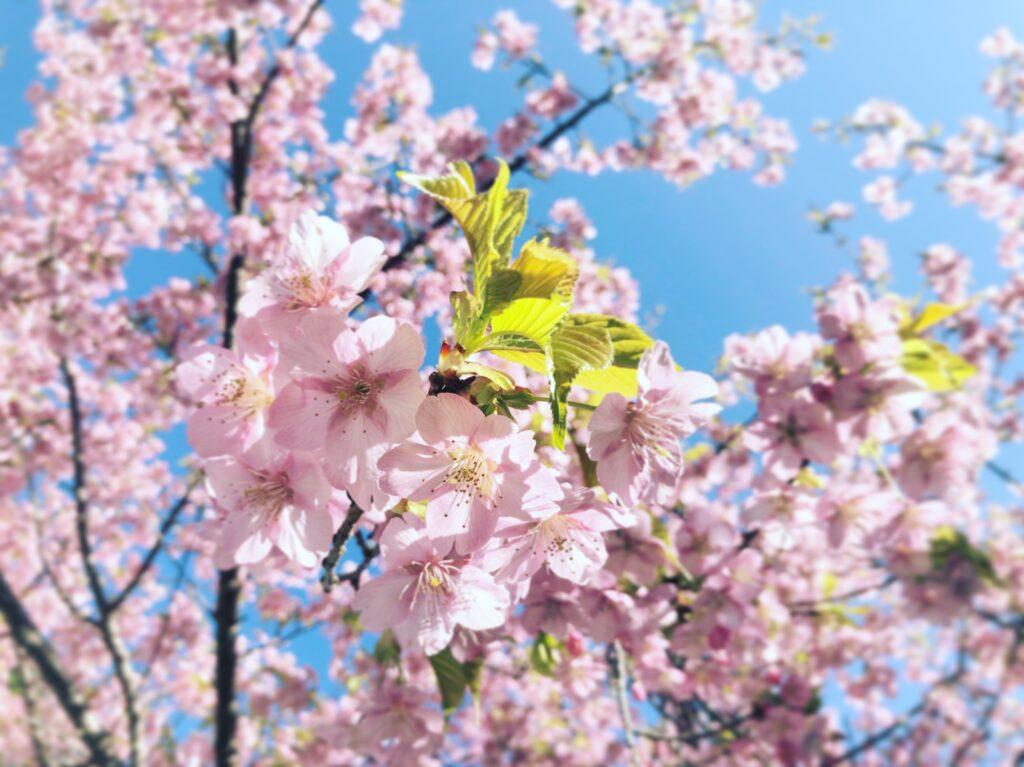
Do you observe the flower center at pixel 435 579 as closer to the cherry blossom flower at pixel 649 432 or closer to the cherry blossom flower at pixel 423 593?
the cherry blossom flower at pixel 423 593

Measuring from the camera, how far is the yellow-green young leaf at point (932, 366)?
196cm

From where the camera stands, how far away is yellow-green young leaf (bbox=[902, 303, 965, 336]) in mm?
2014

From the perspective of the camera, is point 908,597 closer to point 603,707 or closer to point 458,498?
point 458,498

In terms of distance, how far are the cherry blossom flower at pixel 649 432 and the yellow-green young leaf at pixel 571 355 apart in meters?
0.13

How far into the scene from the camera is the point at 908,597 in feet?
11.5

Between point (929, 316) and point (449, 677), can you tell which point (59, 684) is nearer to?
point (449, 677)

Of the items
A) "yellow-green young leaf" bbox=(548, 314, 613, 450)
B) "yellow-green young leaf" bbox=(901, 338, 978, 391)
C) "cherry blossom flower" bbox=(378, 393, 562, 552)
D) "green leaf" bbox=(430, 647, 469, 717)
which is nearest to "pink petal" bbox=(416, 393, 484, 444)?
"cherry blossom flower" bbox=(378, 393, 562, 552)

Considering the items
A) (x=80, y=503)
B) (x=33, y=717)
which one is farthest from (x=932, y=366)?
(x=33, y=717)

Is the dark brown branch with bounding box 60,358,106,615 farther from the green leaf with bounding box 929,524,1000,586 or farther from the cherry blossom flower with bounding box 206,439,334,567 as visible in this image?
the green leaf with bounding box 929,524,1000,586

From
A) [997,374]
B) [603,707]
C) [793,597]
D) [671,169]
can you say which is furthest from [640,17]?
[603,707]

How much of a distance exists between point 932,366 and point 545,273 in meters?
1.60

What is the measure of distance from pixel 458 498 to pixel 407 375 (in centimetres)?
19

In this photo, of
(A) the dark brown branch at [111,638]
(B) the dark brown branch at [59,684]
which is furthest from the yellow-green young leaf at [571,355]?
(B) the dark brown branch at [59,684]

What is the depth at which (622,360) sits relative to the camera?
3.51ft
